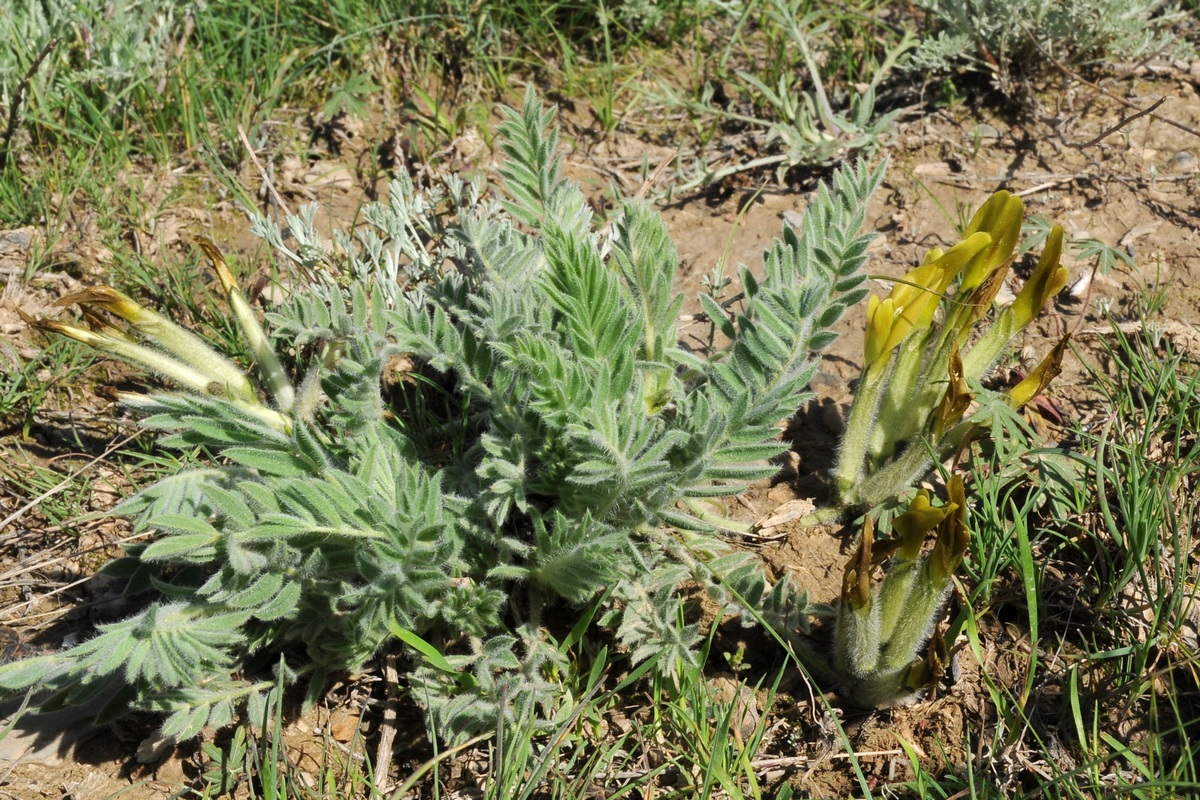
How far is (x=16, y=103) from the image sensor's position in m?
3.86

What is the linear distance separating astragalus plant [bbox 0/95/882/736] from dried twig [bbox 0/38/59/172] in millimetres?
1453

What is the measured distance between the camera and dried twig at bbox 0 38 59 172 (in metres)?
3.78

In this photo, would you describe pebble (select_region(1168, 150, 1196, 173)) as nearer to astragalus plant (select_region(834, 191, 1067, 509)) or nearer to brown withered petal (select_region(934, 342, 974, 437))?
astragalus plant (select_region(834, 191, 1067, 509))

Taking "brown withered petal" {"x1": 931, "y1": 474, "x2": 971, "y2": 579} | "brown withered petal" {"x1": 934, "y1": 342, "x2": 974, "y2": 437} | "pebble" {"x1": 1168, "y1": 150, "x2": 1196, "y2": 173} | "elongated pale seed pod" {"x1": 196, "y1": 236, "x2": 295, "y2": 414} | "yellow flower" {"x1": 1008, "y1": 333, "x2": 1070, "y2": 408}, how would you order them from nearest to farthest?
"brown withered petal" {"x1": 931, "y1": 474, "x2": 971, "y2": 579} → "brown withered petal" {"x1": 934, "y1": 342, "x2": 974, "y2": 437} → "yellow flower" {"x1": 1008, "y1": 333, "x2": 1070, "y2": 408} → "elongated pale seed pod" {"x1": 196, "y1": 236, "x2": 295, "y2": 414} → "pebble" {"x1": 1168, "y1": 150, "x2": 1196, "y2": 173}

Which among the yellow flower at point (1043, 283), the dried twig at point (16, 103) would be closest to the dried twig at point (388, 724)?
the yellow flower at point (1043, 283)

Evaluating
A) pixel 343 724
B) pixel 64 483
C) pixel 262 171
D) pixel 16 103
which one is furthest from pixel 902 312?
pixel 16 103

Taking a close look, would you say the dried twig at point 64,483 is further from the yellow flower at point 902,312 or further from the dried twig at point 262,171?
the yellow flower at point 902,312

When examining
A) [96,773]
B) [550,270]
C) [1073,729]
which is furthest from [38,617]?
[1073,729]

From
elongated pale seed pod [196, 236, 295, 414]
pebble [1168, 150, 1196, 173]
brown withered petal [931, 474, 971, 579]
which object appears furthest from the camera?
pebble [1168, 150, 1196, 173]

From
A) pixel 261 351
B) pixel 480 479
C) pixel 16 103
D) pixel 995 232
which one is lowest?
pixel 480 479

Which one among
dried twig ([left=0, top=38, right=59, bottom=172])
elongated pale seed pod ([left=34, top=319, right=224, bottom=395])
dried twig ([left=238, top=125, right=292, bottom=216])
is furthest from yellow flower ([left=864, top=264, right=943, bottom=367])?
dried twig ([left=0, top=38, right=59, bottom=172])

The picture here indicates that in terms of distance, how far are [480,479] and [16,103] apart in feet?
8.15

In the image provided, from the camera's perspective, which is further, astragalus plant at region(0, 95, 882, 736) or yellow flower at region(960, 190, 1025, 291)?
yellow flower at region(960, 190, 1025, 291)

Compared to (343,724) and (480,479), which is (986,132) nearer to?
(480,479)
